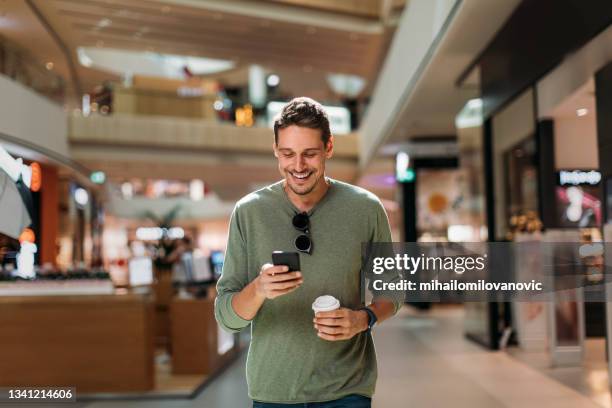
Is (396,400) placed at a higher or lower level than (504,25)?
lower

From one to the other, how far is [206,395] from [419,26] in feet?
14.0

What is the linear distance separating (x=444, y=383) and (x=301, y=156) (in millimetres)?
4761

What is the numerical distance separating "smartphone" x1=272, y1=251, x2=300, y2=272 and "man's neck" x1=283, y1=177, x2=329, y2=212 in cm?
24

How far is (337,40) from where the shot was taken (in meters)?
14.2

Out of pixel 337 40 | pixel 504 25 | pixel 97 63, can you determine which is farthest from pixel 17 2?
pixel 97 63

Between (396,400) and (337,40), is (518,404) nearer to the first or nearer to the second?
(396,400)

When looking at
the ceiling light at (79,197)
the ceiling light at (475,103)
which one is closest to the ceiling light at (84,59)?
the ceiling light at (79,197)

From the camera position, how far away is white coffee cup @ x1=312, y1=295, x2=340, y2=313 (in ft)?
5.56

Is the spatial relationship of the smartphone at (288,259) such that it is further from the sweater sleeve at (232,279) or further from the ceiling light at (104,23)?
the ceiling light at (104,23)

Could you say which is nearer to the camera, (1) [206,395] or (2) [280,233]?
(2) [280,233]

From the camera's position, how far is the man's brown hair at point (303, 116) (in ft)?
5.84

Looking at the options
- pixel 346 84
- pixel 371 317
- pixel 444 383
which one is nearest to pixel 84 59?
pixel 346 84

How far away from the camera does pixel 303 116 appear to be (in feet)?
5.84

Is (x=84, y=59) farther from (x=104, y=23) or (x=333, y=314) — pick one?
(x=333, y=314)
